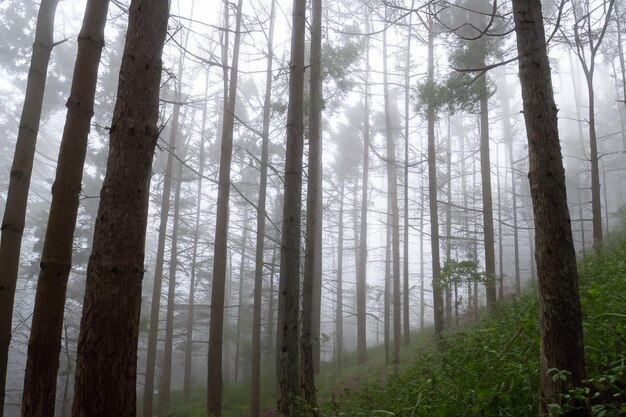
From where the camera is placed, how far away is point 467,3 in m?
13.4

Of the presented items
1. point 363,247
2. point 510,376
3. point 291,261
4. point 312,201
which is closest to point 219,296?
point 312,201

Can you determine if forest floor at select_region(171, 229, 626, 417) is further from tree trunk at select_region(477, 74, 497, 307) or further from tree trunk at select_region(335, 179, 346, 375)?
tree trunk at select_region(335, 179, 346, 375)

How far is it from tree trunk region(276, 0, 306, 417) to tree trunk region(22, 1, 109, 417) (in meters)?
3.08

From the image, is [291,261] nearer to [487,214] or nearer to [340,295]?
[487,214]

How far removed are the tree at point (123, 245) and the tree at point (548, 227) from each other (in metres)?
3.16

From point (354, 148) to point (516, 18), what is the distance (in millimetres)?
21387

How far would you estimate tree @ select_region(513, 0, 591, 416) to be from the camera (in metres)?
3.27

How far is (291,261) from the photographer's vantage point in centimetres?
671

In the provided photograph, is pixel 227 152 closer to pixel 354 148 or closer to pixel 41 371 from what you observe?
pixel 41 371

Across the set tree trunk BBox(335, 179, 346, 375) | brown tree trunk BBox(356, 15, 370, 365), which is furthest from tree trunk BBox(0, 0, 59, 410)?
tree trunk BBox(335, 179, 346, 375)

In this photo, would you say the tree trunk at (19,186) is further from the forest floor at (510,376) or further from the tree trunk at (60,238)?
the forest floor at (510,376)

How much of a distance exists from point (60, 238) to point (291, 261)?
335cm

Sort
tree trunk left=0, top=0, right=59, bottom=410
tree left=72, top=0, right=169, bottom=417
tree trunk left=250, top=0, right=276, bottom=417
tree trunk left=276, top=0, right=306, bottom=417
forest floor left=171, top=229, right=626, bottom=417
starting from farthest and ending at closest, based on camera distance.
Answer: tree trunk left=250, top=0, right=276, bottom=417 → tree trunk left=276, top=0, right=306, bottom=417 → tree trunk left=0, top=0, right=59, bottom=410 → forest floor left=171, top=229, right=626, bottom=417 → tree left=72, top=0, right=169, bottom=417

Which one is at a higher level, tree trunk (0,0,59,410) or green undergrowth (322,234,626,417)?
tree trunk (0,0,59,410)
